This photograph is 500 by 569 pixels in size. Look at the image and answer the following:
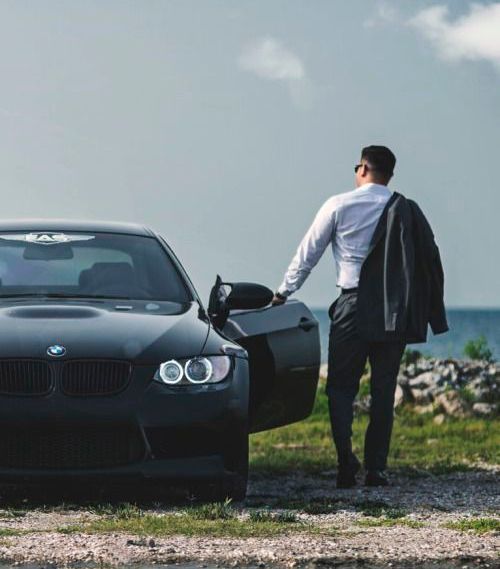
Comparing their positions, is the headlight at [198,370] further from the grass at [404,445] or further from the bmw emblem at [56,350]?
the grass at [404,445]

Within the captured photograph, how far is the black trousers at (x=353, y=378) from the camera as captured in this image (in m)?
8.63

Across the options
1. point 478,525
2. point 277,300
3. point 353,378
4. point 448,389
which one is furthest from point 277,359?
point 448,389

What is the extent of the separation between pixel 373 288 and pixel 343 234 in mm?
396

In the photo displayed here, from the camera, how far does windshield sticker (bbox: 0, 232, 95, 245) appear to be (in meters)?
8.34

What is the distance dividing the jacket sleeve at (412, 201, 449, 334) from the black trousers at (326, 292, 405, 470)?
0.27 meters

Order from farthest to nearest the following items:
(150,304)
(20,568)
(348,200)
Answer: (348,200) < (150,304) < (20,568)

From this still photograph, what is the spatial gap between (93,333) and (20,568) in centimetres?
200

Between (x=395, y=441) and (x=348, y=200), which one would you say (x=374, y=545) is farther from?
(x=395, y=441)

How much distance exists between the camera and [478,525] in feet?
20.8

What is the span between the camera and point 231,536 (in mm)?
5961

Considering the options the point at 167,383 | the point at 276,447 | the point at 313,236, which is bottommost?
the point at 276,447

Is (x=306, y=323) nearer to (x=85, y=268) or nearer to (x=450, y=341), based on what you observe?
(x=85, y=268)

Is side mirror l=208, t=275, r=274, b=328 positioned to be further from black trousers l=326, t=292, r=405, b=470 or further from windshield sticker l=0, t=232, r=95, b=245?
windshield sticker l=0, t=232, r=95, b=245

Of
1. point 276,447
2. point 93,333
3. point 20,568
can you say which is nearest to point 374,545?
point 20,568
